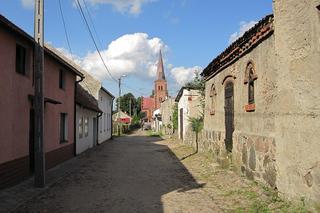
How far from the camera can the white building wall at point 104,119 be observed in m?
34.2

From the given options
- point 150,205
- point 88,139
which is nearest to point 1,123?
point 150,205

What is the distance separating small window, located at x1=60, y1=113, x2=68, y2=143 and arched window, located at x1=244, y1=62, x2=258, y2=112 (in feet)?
29.3

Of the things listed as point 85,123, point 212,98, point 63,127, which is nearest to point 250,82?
point 212,98

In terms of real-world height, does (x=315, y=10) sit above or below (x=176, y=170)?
above

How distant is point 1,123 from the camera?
34.3 ft

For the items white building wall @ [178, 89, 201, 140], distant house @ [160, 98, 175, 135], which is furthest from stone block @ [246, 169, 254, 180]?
distant house @ [160, 98, 175, 135]

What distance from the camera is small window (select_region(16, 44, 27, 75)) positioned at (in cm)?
1216

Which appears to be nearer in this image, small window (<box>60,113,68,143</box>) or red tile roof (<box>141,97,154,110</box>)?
small window (<box>60,113,68,143</box>)

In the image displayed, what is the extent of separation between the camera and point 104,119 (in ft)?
123

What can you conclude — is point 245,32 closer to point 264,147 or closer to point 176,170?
point 264,147

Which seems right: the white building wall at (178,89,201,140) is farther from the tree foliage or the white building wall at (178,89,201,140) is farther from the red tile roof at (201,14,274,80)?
the tree foliage

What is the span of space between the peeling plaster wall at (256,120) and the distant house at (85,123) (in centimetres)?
870

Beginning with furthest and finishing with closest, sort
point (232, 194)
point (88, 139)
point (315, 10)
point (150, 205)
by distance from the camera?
point (88, 139), point (232, 194), point (150, 205), point (315, 10)

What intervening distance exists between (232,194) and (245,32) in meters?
4.59
